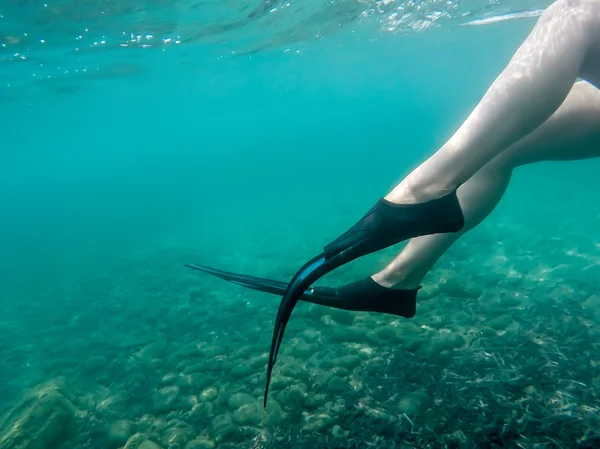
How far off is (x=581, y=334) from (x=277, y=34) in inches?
822

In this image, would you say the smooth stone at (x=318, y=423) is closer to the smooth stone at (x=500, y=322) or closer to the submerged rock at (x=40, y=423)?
the smooth stone at (x=500, y=322)

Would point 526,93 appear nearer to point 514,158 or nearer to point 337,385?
point 514,158

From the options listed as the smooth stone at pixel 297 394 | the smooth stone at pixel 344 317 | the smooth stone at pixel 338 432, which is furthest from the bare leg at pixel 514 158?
the smooth stone at pixel 344 317

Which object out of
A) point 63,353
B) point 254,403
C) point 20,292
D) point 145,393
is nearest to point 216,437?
point 254,403

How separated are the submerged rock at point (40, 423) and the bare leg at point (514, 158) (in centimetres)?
394

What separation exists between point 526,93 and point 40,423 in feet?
17.9

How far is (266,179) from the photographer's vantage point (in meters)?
34.2

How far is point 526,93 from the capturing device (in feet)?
6.47

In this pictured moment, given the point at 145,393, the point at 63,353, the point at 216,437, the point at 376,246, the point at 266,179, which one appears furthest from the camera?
the point at 266,179

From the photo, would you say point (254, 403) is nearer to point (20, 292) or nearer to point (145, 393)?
point (145, 393)

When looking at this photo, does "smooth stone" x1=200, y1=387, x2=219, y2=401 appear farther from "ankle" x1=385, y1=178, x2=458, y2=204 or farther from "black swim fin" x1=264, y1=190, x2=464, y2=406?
"ankle" x1=385, y1=178, x2=458, y2=204

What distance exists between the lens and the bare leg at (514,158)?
2441mm

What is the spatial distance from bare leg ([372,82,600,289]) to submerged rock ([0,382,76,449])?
394 centimetres

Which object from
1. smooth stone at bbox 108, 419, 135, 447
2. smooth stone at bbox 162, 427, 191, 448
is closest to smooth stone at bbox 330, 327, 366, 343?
smooth stone at bbox 162, 427, 191, 448
